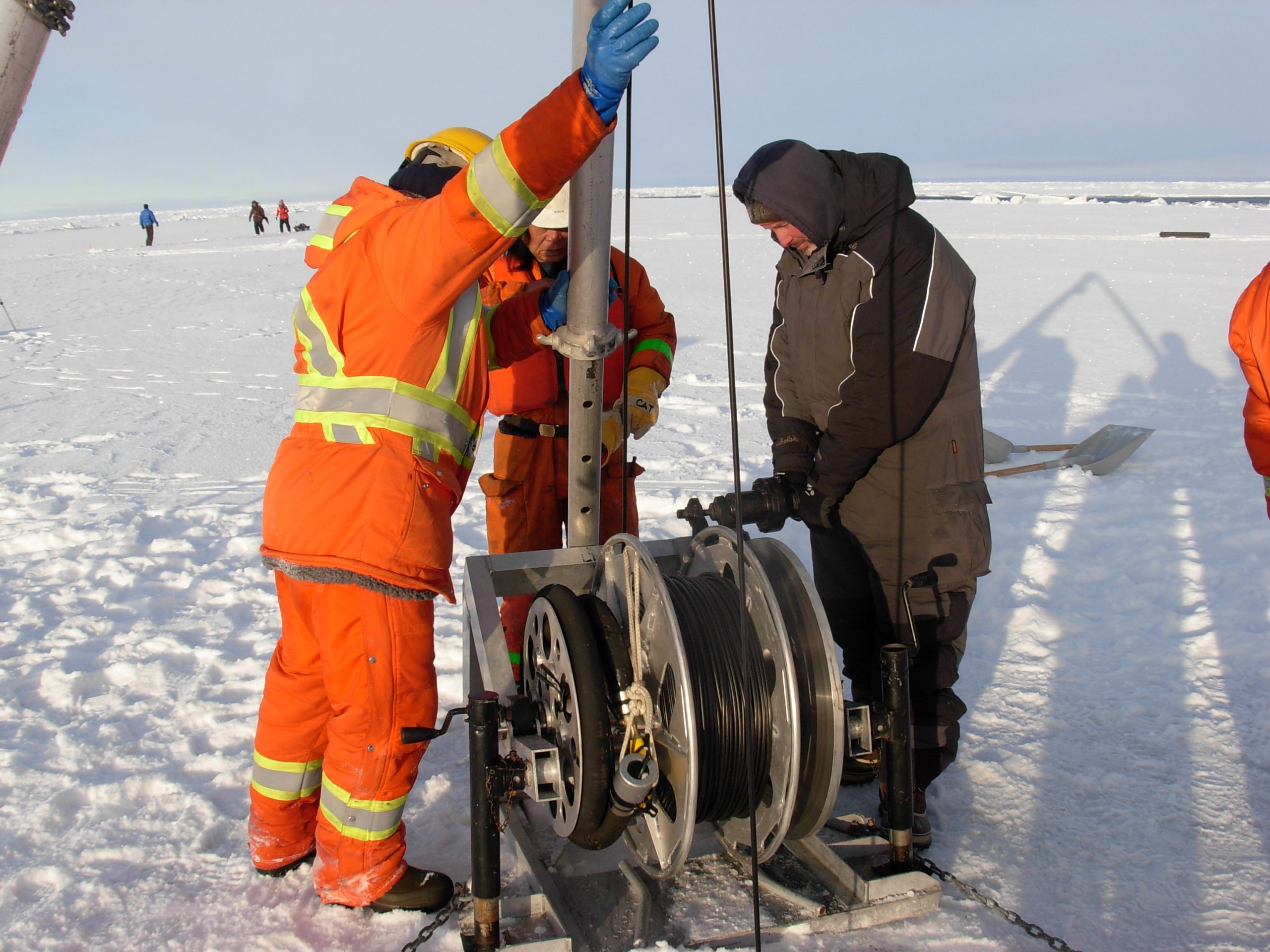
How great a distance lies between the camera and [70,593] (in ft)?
15.2

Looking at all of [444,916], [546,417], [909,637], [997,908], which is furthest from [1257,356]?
[444,916]

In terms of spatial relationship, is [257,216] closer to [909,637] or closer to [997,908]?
[909,637]

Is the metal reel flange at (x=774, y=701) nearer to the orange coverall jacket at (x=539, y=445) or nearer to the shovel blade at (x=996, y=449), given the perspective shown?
the orange coverall jacket at (x=539, y=445)

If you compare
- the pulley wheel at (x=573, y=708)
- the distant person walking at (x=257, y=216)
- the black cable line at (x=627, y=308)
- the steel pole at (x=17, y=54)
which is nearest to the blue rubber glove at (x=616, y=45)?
the black cable line at (x=627, y=308)

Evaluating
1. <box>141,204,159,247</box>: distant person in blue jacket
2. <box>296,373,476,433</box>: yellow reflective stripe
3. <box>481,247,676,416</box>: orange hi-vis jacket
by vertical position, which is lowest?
<box>296,373,476,433</box>: yellow reflective stripe

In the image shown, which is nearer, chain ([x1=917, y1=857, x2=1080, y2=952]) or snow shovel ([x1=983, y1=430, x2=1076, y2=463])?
chain ([x1=917, y1=857, x2=1080, y2=952])

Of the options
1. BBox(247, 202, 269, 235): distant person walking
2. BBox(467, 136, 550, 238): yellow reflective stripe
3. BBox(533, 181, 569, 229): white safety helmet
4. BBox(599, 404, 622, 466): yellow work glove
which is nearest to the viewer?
BBox(467, 136, 550, 238): yellow reflective stripe

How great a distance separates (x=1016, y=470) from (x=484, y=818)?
16.4 ft

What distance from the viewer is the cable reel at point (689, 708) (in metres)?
2.19

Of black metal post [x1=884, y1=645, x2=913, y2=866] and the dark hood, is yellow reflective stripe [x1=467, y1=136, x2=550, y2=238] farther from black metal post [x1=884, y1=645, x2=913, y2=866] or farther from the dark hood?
black metal post [x1=884, y1=645, x2=913, y2=866]

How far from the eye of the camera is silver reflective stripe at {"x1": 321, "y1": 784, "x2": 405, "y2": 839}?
253 centimetres

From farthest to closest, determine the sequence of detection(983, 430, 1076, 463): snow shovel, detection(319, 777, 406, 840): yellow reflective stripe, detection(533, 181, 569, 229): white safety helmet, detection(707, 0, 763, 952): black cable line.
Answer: detection(983, 430, 1076, 463): snow shovel, detection(533, 181, 569, 229): white safety helmet, detection(319, 777, 406, 840): yellow reflective stripe, detection(707, 0, 763, 952): black cable line

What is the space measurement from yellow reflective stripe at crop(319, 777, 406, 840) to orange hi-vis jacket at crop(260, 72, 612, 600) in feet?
1.96

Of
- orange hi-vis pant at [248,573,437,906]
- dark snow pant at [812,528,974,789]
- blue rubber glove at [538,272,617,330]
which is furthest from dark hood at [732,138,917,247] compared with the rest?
orange hi-vis pant at [248,573,437,906]
